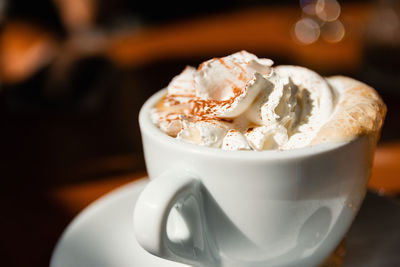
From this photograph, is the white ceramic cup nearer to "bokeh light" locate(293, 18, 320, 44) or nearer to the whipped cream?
the whipped cream

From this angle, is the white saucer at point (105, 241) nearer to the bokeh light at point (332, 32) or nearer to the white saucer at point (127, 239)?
the white saucer at point (127, 239)

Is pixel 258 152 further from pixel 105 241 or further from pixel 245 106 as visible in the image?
pixel 105 241

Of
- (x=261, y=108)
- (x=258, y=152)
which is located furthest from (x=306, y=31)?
(x=258, y=152)

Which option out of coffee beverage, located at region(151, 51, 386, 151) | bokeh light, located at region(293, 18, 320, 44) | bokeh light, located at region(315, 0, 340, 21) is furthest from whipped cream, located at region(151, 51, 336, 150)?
bokeh light, located at region(315, 0, 340, 21)

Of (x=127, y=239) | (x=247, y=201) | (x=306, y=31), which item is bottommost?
(x=306, y=31)

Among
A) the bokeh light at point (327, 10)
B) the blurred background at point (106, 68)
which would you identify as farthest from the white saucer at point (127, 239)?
the bokeh light at point (327, 10)

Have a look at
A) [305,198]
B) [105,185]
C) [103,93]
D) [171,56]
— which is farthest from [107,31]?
[305,198]
